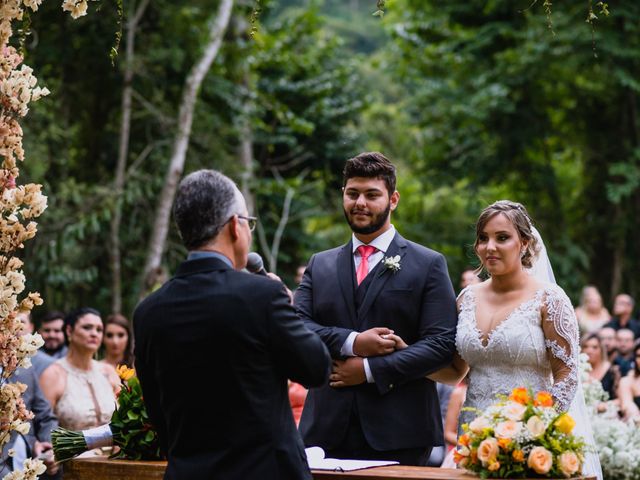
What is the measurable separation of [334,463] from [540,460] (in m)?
0.89

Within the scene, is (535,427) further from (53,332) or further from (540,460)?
(53,332)

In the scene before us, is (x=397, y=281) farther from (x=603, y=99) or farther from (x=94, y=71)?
(x=603, y=99)

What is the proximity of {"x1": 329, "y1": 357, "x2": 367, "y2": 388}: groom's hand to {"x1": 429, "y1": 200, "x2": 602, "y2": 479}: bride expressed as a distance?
42 cm

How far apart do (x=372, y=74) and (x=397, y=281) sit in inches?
1310

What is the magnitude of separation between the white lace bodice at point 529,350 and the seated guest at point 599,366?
4.98 meters

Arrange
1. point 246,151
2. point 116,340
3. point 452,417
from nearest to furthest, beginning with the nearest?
point 452,417 < point 116,340 < point 246,151

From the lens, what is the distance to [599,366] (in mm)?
9430

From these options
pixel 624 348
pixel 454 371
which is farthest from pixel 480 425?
pixel 624 348

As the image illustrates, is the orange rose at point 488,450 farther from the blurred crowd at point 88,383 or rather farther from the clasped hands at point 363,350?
the blurred crowd at point 88,383

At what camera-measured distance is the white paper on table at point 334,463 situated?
3869 millimetres

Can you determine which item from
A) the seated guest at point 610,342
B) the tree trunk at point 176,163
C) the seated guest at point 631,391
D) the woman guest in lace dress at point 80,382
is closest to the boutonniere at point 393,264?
the woman guest in lace dress at point 80,382

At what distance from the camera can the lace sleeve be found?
4.36 meters

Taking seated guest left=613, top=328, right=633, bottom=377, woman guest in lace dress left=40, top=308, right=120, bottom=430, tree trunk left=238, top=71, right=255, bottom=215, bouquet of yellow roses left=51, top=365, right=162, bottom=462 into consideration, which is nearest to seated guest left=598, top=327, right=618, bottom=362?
seated guest left=613, top=328, right=633, bottom=377

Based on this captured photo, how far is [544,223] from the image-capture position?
19.6 meters
